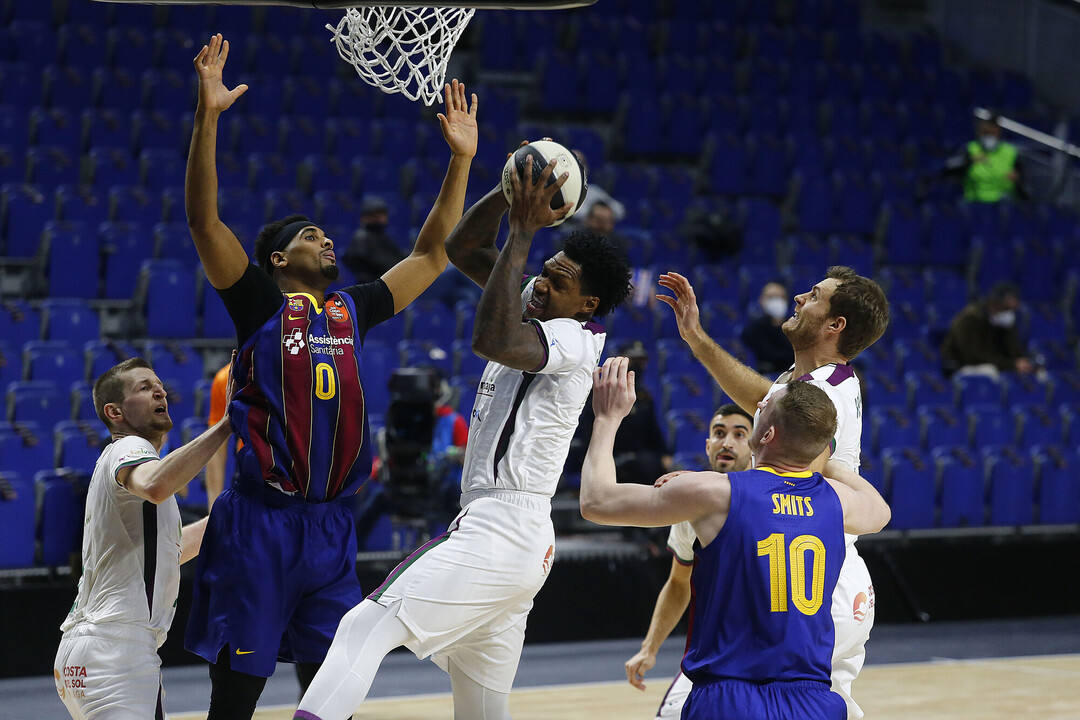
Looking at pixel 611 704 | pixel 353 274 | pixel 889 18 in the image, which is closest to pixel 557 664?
pixel 611 704

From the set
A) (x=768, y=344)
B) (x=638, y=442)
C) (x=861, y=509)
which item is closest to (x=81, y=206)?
(x=638, y=442)

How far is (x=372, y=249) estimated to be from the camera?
9.16 meters

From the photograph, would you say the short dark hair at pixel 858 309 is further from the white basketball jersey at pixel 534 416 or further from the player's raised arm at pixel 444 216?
the player's raised arm at pixel 444 216

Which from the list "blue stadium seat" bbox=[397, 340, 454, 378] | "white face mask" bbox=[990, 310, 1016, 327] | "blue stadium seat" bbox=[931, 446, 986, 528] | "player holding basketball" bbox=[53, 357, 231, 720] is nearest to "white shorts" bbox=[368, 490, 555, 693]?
"player holding basketball" bbox=[53, 357, 231, 720]

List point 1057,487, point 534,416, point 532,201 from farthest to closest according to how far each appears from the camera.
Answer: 1. point 1057,487
2. point 534,416
3. point 532,201

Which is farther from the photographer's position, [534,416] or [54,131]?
[54,131]

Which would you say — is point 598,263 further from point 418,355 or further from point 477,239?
point 418,355

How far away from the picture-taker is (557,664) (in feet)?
25.6

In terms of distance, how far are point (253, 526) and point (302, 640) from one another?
38 cm

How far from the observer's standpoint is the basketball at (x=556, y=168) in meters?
3.70

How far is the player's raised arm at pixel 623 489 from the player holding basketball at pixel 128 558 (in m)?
1.15

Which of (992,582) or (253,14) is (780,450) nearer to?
(992,582)

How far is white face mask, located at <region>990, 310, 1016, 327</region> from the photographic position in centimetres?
1145

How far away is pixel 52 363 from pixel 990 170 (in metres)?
10.3
